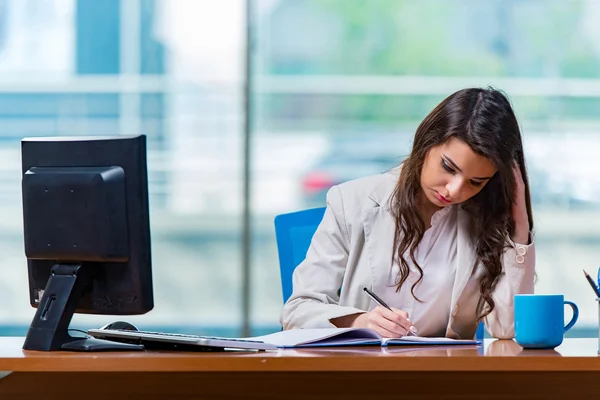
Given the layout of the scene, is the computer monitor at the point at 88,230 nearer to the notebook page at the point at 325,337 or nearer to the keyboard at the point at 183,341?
the keyboard at the point at 183,341

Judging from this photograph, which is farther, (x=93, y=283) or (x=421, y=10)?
(x=421, y=10)

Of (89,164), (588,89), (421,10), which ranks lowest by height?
(89,164)

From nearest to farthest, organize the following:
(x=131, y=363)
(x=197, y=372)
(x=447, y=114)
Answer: (x=131, y=363), (x=197, y=372), (x=447, y=114)

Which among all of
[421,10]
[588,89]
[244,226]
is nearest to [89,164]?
[244,226]

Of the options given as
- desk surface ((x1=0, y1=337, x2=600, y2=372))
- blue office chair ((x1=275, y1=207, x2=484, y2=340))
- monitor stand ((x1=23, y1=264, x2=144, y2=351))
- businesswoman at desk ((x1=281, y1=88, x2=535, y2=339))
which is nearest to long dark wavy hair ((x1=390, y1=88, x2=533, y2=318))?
businesswoman at desk ((x1=281, y1=88, x2=535, y2=339))

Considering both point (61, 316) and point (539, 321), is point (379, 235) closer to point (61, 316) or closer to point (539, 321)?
point (539, 321)

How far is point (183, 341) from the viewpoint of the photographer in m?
1.46

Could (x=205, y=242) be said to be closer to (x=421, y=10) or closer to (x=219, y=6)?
(x=219, y=6)

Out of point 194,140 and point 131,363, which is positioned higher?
point 194,140

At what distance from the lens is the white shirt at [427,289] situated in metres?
2.15

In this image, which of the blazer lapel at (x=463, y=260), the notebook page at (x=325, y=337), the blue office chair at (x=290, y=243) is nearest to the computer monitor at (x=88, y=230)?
the notebook page at (x=325, y=337)

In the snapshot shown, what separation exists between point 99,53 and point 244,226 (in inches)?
42.0

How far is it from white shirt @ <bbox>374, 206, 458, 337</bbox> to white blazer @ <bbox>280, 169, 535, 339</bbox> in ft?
0.10

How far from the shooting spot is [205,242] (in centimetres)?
409
